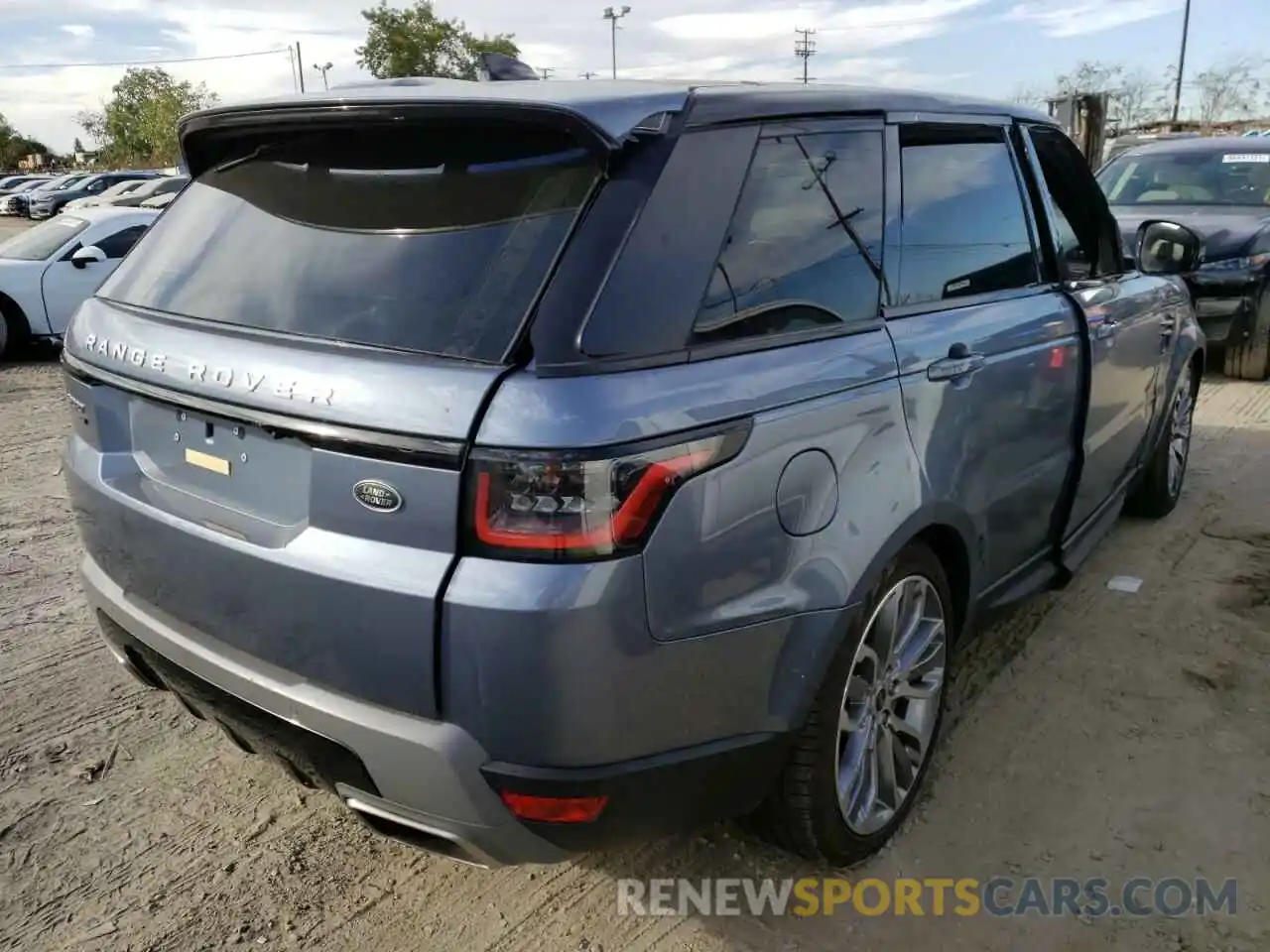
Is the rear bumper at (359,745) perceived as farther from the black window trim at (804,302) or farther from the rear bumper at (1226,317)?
the rear bumper at (1226,317)

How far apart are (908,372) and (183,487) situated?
5.50 ft

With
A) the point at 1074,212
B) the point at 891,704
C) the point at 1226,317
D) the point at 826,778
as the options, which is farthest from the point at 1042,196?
the point at 1226,317

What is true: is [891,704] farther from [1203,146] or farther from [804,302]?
[1203,146]

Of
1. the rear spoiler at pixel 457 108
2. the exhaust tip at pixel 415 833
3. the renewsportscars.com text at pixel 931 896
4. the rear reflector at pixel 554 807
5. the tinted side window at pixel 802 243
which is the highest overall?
the rear spoiler at pixel 457 108

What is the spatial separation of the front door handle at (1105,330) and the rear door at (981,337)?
23cm

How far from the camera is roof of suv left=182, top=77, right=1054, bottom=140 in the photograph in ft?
6.30

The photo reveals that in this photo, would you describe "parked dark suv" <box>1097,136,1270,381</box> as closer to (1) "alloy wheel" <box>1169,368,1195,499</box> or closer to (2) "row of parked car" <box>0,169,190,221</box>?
(1) "alloy wheel" <box>1169,368,1195,499</box>

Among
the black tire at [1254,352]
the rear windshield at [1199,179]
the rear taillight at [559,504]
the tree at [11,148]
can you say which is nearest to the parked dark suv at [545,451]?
the rear taillight at [559,504]

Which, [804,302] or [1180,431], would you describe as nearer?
[804,302]

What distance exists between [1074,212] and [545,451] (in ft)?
9.09

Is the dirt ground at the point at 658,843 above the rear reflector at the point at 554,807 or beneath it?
beneath

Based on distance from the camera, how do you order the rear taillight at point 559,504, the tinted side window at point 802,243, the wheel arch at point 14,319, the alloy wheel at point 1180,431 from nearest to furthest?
the rear taillight at point 559,504 < the tinted side window at point 802,243 < the alloy wheel at point 1180,431 < the wheel arch at point 14,319

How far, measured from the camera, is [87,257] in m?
9.98

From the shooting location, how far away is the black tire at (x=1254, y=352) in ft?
26.1
